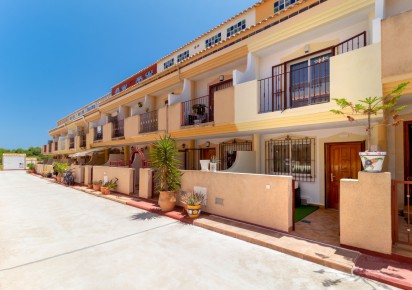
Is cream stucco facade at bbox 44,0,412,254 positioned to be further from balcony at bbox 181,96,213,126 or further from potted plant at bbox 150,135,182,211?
potted plant at bbox 150,135,182,211

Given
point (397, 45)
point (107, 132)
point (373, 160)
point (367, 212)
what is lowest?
point (367, 212)

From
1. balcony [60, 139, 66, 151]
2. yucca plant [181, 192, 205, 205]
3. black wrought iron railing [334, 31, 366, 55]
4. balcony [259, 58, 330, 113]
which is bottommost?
yucca plant [181, 192, 205, 205]

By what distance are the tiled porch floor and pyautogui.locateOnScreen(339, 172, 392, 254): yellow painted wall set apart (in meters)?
0.67

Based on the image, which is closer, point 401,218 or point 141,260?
point 141,260

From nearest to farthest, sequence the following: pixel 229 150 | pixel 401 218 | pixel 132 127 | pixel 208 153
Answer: pixel 401 218 < pixel 229 150 < pixel 208 153 < pixel 132 127

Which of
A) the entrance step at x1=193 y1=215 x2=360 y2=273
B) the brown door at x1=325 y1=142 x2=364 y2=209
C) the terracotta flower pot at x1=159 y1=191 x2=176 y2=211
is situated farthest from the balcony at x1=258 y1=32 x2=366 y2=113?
the terracotta flower pot at x1=159 y1=191 x2=176 y2=211

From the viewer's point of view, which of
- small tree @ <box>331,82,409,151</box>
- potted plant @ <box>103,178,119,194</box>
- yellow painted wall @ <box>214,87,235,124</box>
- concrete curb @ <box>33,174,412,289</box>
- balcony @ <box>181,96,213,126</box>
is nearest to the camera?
concrete curb @ <box>33,174,412,289</box>

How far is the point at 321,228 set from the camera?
7.04 m

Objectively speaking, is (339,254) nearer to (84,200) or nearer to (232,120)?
(232,120)

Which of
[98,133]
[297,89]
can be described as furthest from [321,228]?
[98,133]

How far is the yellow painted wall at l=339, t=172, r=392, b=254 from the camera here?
16.4ft

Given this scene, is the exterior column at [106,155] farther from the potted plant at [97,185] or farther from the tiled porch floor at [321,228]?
the tiled porch floor at [321,228]

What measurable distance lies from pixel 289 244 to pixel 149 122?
475 inches

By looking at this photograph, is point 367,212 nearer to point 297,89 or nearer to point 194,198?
point 297,89
